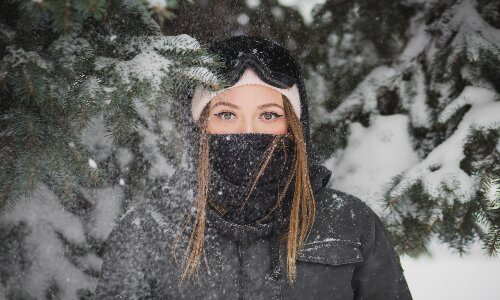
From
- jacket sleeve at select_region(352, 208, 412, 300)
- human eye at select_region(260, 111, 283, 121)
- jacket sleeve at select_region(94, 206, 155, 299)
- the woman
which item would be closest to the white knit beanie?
the woman

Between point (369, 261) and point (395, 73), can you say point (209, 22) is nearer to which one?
point (395, 73)

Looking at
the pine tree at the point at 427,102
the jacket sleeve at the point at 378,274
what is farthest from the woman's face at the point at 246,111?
the pine tree at the point at 427,102

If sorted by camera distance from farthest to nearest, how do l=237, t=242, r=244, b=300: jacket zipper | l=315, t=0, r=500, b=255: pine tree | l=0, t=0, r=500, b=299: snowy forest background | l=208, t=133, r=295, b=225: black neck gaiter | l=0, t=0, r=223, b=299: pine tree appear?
l=315, t=0, r=500, b=255: pine tree
l=208, t=133, r=295, b=225: black neck gaiter
l=237, t=242, r=244, b=300: jacket zipper
l=0, t=0, r=500, b=299: snowy forest background
l=0, t=0, r=223, b=299: pine tree

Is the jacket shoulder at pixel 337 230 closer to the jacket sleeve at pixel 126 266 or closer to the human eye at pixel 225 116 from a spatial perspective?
the human eye at pixel 225 116

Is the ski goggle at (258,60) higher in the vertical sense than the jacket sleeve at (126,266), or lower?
higher

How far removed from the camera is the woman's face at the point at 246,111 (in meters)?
2.21

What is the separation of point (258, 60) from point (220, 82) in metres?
0.69

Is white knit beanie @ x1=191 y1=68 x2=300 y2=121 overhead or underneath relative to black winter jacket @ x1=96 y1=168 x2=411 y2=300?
overhead

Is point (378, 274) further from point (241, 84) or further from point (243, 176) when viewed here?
point (241, 84)

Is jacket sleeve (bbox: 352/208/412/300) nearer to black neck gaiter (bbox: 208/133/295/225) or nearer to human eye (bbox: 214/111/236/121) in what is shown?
black neck gaiter (bbox: 208/133/295/225)

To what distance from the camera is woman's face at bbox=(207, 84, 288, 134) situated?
2215 millimetres

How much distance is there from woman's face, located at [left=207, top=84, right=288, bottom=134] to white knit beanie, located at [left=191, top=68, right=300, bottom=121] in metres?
0.03

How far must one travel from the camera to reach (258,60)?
2.23 metres

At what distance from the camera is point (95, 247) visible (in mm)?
2969
